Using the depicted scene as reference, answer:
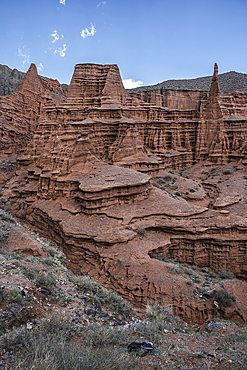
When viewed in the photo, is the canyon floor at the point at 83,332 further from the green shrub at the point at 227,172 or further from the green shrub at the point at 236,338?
Answer: the green shrub at the point at 227,172

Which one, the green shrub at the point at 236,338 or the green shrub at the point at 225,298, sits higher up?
the green shrub at the point at 236,338

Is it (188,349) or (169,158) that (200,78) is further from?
(188,349)

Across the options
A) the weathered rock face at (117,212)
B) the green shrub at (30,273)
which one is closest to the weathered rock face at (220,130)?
the weathered rock face at (117,212)

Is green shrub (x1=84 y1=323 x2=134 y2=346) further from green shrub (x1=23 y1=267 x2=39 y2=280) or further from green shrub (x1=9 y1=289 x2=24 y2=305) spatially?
green shrub (x1=23 y1=267 x2=39 y2=280)

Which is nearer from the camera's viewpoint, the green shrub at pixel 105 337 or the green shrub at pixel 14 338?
the green shrub at pixel 14 338

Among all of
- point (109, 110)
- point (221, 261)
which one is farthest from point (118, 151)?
point (221, 261)

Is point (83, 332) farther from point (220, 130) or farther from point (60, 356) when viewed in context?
point (220, 130)

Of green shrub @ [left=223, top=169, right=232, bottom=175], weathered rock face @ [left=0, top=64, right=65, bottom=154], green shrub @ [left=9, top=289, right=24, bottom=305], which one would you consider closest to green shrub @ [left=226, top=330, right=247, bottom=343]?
green shrub @ [left=9, top=289, right=24, bottom=305]

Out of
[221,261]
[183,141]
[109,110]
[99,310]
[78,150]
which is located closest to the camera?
[99,310]

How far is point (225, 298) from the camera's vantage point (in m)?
13.1

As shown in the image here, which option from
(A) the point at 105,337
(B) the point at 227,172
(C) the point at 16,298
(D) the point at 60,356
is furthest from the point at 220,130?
(D) the point at 60,356

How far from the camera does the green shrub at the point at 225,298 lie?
12984 millimetres

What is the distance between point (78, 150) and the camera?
24.5 metres

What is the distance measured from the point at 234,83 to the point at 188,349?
86.0 meters
